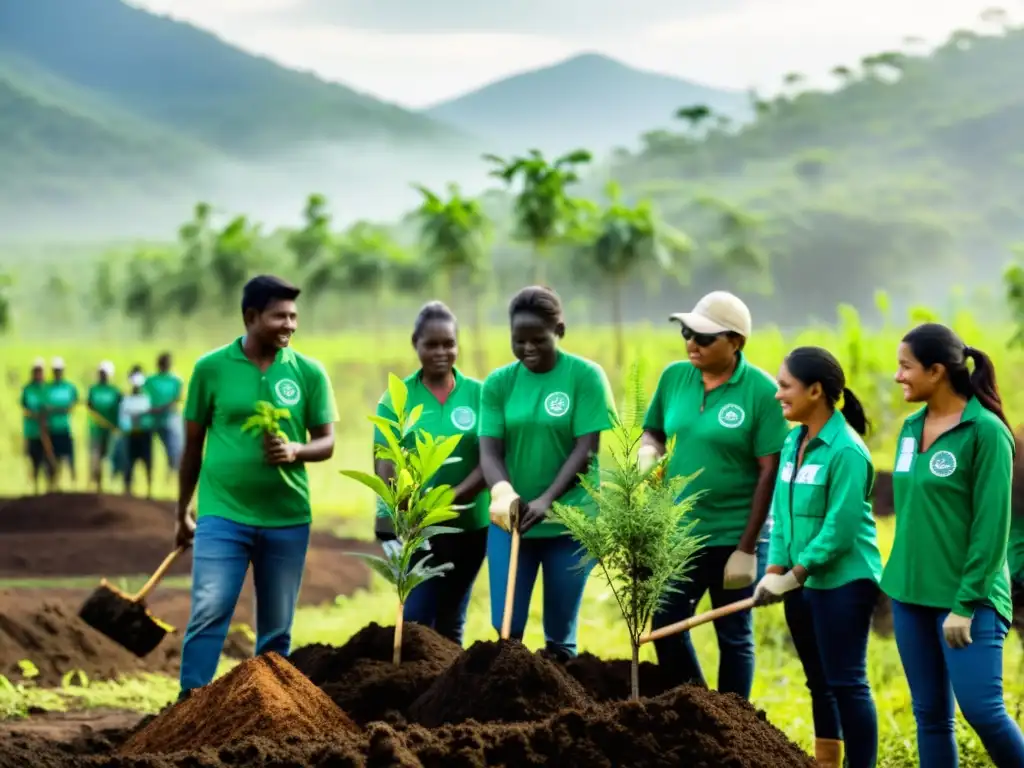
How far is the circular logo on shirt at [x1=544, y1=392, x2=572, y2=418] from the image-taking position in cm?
503

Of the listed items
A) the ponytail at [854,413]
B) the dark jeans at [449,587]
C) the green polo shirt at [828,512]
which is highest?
the ponytail at [854,413]

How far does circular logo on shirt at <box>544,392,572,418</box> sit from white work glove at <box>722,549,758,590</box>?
824 mm

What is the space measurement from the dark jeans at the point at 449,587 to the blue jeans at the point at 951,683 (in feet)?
6.65

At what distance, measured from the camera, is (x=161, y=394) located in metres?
15.2

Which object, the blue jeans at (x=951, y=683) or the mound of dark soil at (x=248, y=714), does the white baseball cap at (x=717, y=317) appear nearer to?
the blue jeans at (x=951, y=683)

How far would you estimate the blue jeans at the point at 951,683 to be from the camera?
376 centimetres

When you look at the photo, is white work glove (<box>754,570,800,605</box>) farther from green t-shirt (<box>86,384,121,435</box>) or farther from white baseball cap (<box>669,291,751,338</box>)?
green t-shirt (<box>86,384,121,435</box>)

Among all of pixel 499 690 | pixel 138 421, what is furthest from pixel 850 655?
pixel 138 421

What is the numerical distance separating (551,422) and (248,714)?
155 cm

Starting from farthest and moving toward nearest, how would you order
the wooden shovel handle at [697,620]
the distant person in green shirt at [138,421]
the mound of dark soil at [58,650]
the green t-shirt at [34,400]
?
the green t-shirt at [34,400] < the distant person in green shirt at [138,421] < the mound of dark soil at [58,650] < the wooden shovel handle at [697,620]

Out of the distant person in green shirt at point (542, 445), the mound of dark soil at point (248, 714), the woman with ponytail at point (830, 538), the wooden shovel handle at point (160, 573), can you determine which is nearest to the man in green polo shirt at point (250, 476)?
the wooden shovel handle at point (160, 573)

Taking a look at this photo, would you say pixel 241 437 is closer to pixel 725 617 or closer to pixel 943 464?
pixel 725 617

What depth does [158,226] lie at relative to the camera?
164500mm

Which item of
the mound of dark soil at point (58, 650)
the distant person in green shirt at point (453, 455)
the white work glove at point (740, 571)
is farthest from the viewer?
the mound of dark soil at point (58, 650)
